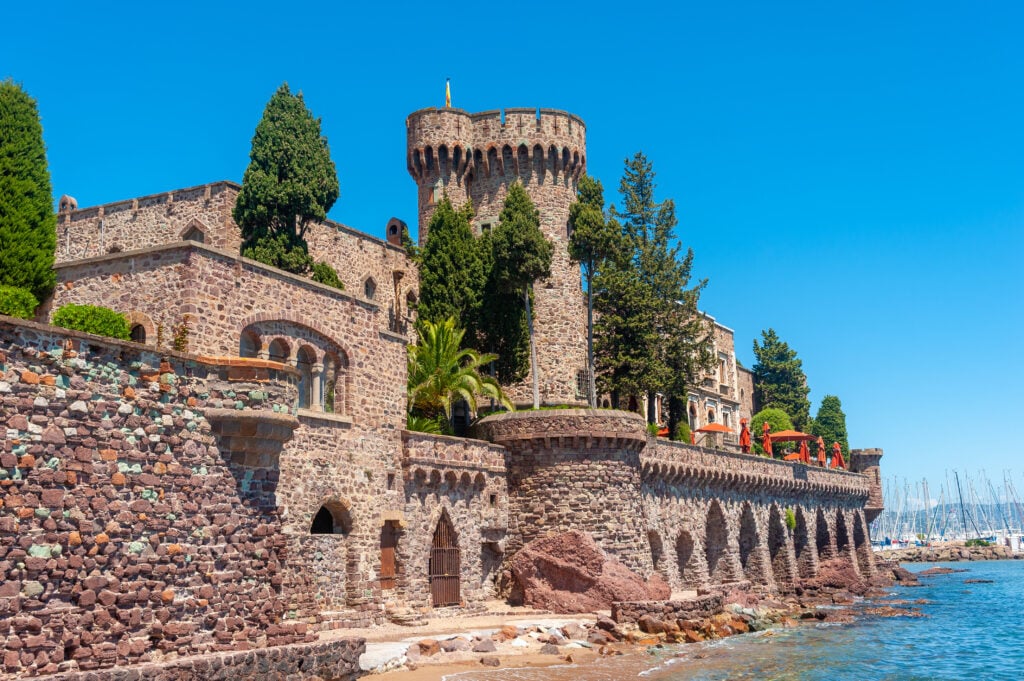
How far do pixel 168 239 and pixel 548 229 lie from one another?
651 inches

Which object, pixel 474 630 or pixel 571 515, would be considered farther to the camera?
pixel 571 515

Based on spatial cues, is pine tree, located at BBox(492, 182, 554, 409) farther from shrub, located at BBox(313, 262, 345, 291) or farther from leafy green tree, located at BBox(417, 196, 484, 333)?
shrub, located at BBox(313, 262, 345, 291)

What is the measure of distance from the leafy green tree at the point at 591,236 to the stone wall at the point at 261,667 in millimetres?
27586

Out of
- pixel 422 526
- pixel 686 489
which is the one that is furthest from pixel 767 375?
pixel 422 526

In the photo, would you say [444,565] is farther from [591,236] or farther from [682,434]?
[682,434]

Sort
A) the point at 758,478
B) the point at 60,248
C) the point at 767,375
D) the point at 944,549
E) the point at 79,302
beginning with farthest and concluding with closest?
1. the point at 944,549
2. the point at 767,375
3. the point at 758,478
4. the point at 60,248
5. the point at 79,302

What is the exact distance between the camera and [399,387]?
29.0 meters

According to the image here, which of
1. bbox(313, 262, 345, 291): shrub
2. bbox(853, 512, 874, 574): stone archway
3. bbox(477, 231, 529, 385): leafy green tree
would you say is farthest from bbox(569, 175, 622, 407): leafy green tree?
bbox(853, 512, 874, 574): stone archway

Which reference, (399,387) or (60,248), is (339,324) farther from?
(60,248)

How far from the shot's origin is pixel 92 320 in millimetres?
21656

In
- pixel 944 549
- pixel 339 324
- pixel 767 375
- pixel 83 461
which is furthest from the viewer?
pixel 944 549

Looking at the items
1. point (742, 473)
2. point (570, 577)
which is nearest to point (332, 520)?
point (570, 577)

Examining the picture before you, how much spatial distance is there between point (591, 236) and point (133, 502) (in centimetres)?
3163

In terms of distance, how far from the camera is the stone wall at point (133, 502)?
12242 mm
